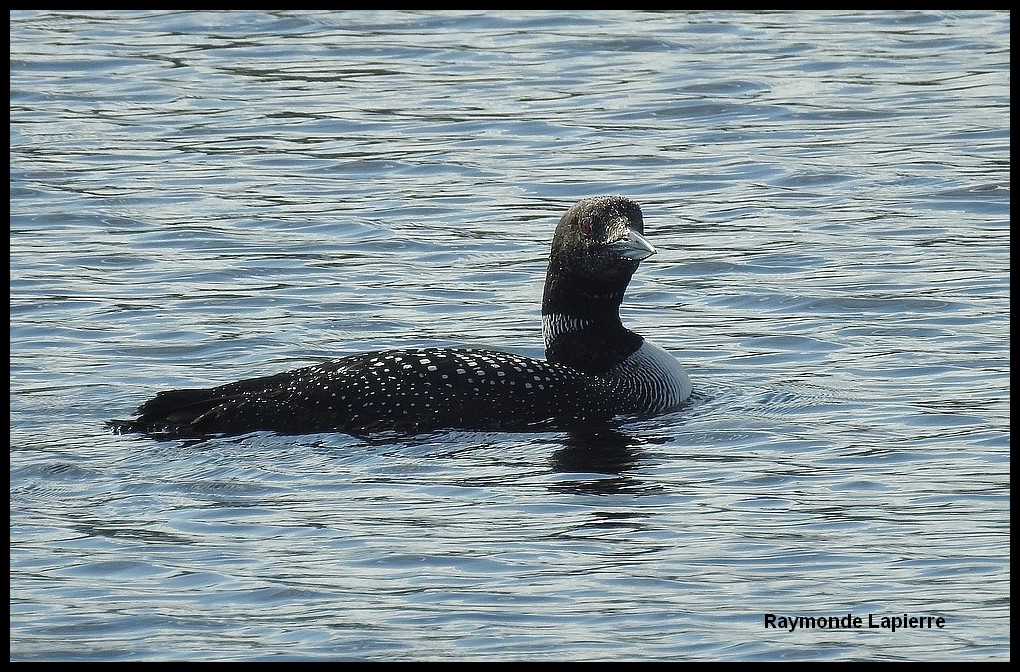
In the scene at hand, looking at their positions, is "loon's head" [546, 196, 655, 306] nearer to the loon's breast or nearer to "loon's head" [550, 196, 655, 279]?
"loon's head" [550, 196, 655, 279]

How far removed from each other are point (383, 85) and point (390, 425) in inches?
276

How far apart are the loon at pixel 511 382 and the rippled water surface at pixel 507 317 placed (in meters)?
0.12

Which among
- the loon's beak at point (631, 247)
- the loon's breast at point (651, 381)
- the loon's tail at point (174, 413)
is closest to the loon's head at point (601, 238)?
the loon's beak at point (631, 247)

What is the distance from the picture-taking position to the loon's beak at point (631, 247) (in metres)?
7.89

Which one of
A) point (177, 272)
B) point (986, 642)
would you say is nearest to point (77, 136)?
point (177, 272)

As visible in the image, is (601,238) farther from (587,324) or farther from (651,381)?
(651,381)

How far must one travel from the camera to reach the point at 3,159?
1109 centimetres

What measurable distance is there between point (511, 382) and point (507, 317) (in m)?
1.84

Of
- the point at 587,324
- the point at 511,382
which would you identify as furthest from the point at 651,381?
the point at 511,382

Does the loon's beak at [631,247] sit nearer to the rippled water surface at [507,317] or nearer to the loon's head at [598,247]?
the loon's head at [598,247]

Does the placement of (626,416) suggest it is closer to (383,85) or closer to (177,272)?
(177,272)

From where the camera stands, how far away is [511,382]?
25.3 ft

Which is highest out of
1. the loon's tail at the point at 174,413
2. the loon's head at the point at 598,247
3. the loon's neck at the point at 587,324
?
the loon's head at the point at 598,247

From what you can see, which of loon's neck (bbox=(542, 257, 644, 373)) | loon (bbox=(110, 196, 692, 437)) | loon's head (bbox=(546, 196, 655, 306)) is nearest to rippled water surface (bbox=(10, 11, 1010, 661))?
loon (bbox=(110, 196, 692, 437))
